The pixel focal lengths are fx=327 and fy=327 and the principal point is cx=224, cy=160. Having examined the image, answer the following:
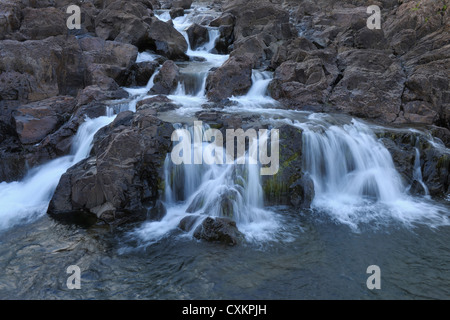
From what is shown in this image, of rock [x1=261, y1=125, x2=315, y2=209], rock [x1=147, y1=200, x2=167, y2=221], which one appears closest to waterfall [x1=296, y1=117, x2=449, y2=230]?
rock [x1=261, y1=125, x2=315, y2=209]

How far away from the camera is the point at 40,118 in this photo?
1039 cm

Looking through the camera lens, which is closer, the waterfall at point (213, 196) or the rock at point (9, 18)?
the waterfall at point (213, 196)

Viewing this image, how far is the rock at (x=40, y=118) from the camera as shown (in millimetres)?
10023

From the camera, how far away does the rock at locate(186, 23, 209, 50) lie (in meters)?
18.3

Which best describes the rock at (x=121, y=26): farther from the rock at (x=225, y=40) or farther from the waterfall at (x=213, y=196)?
the waterfall at (x=213, y=196)

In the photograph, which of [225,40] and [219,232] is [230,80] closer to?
[225,40]

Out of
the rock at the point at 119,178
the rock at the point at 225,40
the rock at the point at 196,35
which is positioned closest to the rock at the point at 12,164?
the rock at the point at 119,178

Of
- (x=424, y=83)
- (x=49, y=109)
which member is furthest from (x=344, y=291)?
(x=49, y=109)

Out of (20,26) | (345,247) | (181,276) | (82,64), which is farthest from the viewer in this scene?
(20,26)

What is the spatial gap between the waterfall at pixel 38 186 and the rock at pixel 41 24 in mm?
6553

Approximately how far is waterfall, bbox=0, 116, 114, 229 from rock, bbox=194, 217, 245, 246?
405 cm

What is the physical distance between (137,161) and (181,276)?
3.36 metres

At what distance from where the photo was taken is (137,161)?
7910 millimetres

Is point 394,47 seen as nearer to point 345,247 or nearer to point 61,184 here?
point 345,247
